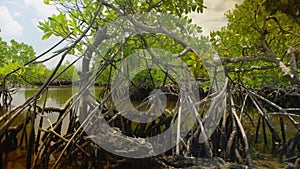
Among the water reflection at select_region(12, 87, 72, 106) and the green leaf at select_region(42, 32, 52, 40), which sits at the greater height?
the green leaf at select_region(42, 32, 52, 40)

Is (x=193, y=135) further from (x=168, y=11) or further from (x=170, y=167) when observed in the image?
(x=168, y=11)

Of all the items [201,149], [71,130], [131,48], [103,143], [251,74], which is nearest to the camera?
[103,143]

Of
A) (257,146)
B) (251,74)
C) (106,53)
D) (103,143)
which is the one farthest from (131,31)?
(251,74)

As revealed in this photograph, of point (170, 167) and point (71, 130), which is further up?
point (71, 130)

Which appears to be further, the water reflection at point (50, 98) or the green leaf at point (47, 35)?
the water reflection at point (50, 98)

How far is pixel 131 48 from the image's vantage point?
3947 millimetres

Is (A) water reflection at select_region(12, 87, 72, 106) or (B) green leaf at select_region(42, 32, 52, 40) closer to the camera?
(B) green leaf at select_region(42, 32, 52, 40)

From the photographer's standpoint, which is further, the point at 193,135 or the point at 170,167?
the point at 193,135

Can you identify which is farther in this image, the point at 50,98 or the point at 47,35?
the point at 50,98

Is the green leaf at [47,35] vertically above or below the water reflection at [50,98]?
above

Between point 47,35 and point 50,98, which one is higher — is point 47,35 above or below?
above

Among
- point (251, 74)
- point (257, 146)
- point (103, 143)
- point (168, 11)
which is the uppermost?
A: point (168, 11)

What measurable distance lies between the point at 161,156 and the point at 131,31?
137 centimetres

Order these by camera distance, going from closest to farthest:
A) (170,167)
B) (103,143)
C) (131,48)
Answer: (170,167) → (103,143) → (131,48)
